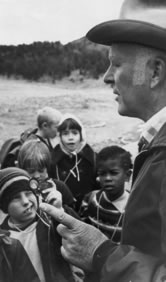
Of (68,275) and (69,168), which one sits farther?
(69,168)

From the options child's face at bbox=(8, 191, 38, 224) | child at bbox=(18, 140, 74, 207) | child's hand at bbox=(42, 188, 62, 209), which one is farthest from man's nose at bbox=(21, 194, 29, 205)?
child at bbox=(18, 140, 74, 207)

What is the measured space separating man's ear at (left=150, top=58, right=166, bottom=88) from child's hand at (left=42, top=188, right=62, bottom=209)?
3.31 ft

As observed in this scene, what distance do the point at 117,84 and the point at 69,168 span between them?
7.67 ft

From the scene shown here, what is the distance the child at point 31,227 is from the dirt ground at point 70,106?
418 centimetres

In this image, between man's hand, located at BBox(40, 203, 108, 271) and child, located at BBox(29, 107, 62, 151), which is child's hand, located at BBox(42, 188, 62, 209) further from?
child, located at BBox(29, 107, 62, 151)

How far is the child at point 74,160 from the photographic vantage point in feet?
11.6

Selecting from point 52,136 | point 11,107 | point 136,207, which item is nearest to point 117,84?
point 136,207

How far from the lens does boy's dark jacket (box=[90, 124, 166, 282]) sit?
42.7 inches

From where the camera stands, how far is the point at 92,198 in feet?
9.96

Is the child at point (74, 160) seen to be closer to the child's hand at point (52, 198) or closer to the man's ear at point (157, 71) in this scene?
the child's hand at point (52, 198)

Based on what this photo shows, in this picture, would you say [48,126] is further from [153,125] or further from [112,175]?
[153,125]

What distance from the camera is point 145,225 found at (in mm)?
1106

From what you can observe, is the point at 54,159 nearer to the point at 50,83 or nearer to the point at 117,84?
the point at 117,84

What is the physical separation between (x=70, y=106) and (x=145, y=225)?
6.41 metres
